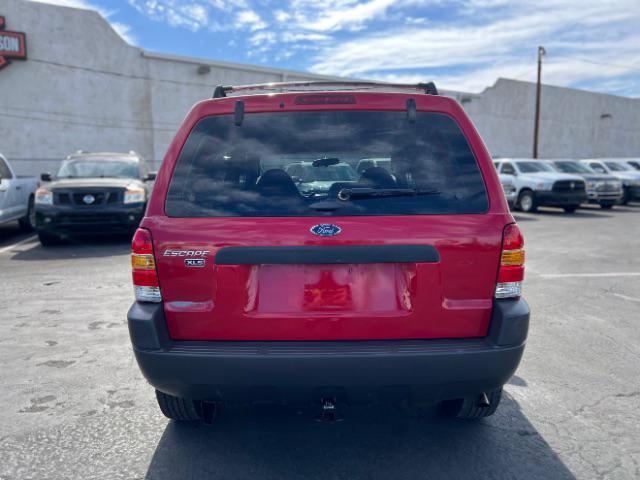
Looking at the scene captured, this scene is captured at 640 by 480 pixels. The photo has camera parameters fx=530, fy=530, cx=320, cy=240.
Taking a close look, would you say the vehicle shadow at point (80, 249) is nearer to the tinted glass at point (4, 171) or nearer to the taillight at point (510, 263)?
the tinted glass at point (4, 171)

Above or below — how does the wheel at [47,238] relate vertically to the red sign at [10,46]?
below

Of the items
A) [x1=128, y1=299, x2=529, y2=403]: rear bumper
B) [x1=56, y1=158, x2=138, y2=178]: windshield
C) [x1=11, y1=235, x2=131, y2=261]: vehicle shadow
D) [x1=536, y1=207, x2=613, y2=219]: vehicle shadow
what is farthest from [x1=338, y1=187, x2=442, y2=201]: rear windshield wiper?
[x1=536, y1=207, x2=613, y2=219]: vehicle shadow

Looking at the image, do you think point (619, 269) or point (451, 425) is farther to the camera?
point (619, 269)

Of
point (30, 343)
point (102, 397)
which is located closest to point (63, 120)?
point (30, 343)

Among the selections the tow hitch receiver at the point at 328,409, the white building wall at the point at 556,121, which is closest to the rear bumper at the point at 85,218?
the tow hitch receiver at the point at 328,409

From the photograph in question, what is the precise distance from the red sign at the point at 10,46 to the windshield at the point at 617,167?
968 inches

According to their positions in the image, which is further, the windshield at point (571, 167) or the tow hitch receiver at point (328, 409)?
the windshield at point (571, 167)

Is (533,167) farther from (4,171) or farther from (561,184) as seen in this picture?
(4,171)

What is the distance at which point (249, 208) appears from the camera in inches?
99.3

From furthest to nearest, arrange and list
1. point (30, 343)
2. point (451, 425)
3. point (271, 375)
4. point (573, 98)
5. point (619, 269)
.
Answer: point (573, 98) → point (619, 269) → point (30, 343) → point (451, 425) → point (271, 375)

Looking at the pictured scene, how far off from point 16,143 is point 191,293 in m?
22.1

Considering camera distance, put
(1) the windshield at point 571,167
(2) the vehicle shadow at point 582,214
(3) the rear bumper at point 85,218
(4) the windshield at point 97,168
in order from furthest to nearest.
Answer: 1. (1) the windshield at point 571,167
2. (2) the vehicle shadow at point 582,214
3. (4) the windshield at point 97,168
4. (3) the rear bumper at point 85,218

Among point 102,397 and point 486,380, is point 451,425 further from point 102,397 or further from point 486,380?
point 102,397

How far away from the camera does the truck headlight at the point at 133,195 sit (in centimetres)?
958
